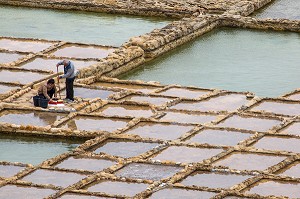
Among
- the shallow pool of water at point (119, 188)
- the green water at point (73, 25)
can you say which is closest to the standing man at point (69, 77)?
the shallow pool of water at point (119, 188)

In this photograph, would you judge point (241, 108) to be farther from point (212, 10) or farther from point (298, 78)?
point (212, 10)

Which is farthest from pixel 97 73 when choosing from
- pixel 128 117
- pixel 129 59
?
pixel 128 117

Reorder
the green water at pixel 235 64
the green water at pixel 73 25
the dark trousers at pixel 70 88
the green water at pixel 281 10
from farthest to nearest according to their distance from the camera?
the green water at pixel 281 10 → the green water at pixel 73 25 → the green water at pixel 235 64 → the dark trousers at pixel 70 88

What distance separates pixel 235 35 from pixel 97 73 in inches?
188

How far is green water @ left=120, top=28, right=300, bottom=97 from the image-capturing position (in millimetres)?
24078

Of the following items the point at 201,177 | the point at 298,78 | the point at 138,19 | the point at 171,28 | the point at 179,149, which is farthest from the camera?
the point at 138,19

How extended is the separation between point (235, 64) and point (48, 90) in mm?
4781

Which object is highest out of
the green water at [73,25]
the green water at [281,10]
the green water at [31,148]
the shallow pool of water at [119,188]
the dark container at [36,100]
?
the dark container at [36,100]

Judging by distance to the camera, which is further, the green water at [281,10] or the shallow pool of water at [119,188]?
the green water at [281,10]

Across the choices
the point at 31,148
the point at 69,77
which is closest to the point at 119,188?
A: the point at 31,148

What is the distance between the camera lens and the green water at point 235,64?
79.0 feet

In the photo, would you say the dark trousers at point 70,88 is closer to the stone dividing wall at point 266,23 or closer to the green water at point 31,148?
the green water at point 31,148

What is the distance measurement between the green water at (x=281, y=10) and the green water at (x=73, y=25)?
2.39 m

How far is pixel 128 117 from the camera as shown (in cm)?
2155
